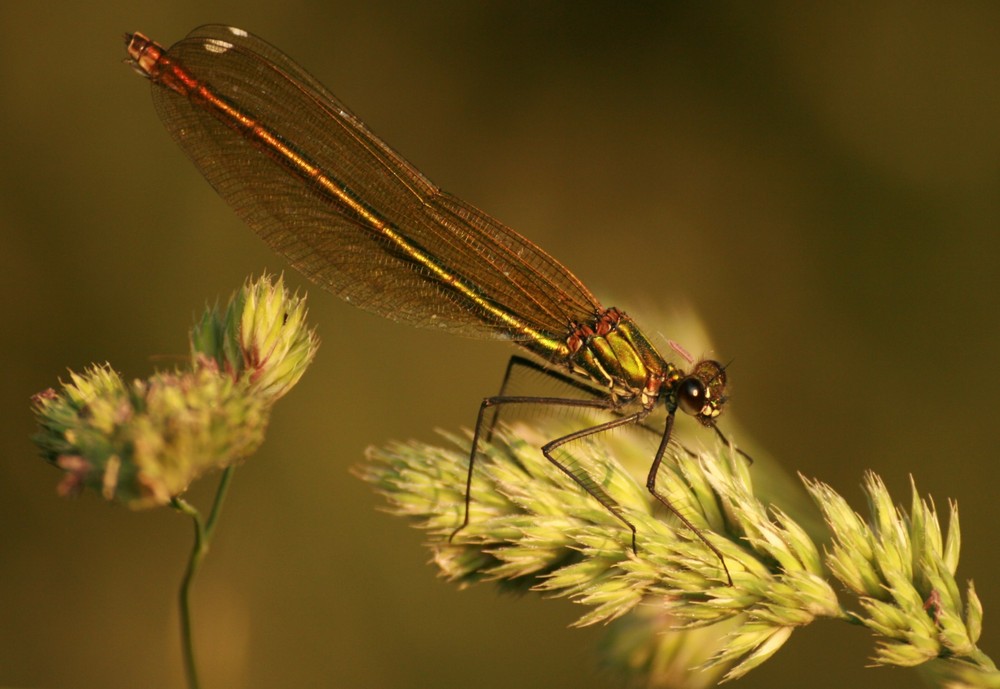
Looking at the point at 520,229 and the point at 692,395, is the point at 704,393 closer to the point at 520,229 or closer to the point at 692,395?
the point at 692,395

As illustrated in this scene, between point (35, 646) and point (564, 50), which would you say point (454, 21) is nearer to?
point (564, 50)

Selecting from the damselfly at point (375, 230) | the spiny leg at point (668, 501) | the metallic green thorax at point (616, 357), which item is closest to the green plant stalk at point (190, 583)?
the spiny leg at point (668, 501)

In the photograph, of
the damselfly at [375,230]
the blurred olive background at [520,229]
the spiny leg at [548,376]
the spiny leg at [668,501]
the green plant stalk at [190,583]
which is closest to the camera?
the green plant stalk at [190,583]

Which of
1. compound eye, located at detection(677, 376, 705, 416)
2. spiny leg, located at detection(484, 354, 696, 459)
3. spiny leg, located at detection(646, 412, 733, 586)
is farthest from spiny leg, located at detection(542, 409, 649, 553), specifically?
spiny leg, located at detection(484, 354, 696, 459)

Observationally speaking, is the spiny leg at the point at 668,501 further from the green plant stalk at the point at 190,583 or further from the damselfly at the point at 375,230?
the green plant stalk at the point at 190,583

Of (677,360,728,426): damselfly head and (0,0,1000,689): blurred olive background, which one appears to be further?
(0,0,1000,689): blurred olive background

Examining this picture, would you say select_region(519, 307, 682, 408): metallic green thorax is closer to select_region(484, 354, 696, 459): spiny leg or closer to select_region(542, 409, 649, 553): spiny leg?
select_region(484, 354, 696, 459): spiny leg

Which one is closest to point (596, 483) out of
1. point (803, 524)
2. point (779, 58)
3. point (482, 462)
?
point (482, 462)
